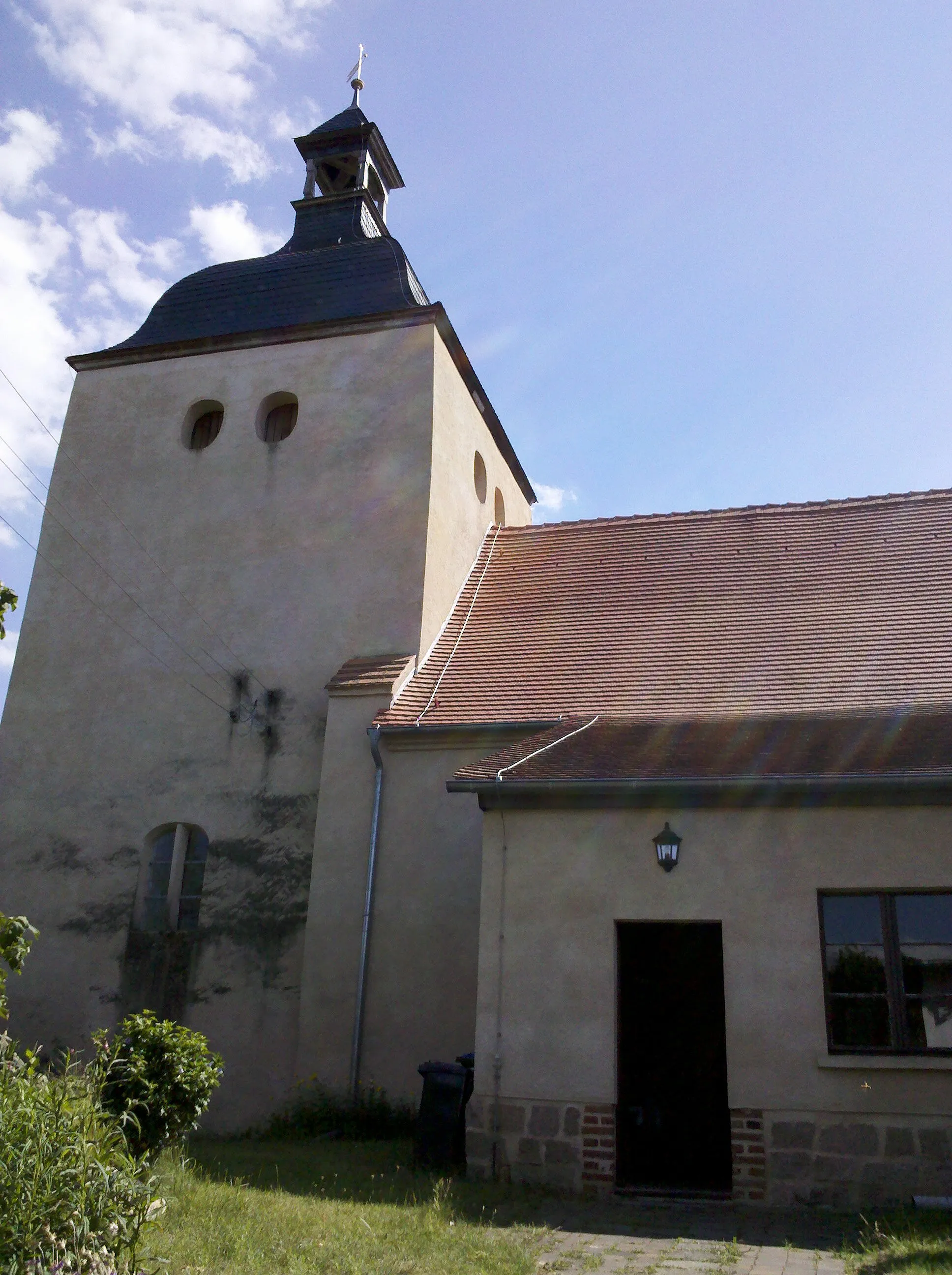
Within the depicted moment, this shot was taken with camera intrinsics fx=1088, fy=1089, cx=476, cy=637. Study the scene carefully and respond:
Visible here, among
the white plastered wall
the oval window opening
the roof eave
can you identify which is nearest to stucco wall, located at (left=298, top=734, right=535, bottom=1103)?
the white plastered wall

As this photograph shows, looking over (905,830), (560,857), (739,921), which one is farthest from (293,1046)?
(905,830)

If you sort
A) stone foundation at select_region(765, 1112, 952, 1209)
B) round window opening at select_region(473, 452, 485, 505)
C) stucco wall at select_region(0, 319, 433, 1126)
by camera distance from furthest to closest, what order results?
round window opening at select_region(473, 452, 485, 505), stucco wall at select_region(0, 319, 433, 1126), stone foundation at select_region(765, 1112, 952, 1209)

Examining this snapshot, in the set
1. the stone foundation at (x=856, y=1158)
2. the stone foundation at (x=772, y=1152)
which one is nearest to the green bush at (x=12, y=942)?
the stone foundation at (x=772, y=1152)

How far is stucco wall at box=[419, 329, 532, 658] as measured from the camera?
47.3 ft

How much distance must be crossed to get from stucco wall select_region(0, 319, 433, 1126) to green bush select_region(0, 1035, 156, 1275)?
664 centimetres

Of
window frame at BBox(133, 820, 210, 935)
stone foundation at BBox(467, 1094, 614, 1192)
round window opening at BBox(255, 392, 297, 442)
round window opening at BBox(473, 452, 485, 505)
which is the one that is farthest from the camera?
round window opening at BBox(473, 452, 485, 505)

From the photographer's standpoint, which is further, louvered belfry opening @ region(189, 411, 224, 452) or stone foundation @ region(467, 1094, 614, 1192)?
louvered belfry opening @ region(189, 411, 224, 452)

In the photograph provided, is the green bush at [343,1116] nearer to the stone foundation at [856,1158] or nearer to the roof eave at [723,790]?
the roof eave at [723,790]

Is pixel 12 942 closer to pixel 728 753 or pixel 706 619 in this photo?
pixel 728 753

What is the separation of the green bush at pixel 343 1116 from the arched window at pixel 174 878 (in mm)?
2763

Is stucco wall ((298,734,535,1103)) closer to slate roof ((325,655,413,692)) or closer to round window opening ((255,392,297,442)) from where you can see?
slate roof ((325,655,413,692))

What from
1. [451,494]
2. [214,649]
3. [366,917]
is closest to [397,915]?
[366,917]

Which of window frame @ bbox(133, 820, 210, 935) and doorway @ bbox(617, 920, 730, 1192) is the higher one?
window frame @ bbox(133, 820, 210, 935)

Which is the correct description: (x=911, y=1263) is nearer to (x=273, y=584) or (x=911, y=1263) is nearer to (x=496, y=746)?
(x=496, y=746)
